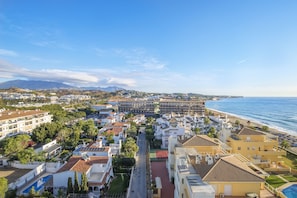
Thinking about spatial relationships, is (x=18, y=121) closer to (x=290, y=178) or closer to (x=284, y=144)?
(x=290, y=178)

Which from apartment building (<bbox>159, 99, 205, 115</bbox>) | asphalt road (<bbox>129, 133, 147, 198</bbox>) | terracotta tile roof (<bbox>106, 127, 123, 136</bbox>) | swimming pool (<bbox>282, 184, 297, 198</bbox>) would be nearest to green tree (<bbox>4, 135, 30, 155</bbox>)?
terracotta tile roof (<bbox>106, 127, 123, 136</bbox>)

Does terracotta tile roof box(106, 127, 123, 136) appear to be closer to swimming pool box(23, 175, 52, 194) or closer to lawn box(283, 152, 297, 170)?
swimming pool box(23, 175, 52, 194)

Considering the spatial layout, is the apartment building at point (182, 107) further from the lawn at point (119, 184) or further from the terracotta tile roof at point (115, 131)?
the lawn at point (119, 184)

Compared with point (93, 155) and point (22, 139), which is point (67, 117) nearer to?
point (22, 139)

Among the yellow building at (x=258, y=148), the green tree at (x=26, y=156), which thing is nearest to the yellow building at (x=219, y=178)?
the yellow building at (x=258, y=148)

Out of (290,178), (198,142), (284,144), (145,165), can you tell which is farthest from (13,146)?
(284,144)

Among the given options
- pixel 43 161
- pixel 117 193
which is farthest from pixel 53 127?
pixel 117 193
